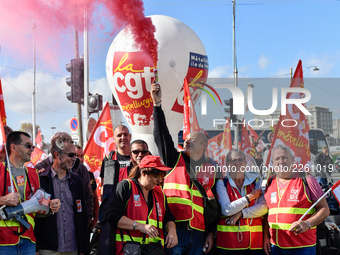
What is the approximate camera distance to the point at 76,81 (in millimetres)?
11836

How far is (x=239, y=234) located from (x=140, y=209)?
1281 millimetres

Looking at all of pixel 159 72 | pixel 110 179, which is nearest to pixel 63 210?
pixel 110 179

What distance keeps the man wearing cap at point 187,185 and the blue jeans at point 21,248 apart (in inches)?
55.0

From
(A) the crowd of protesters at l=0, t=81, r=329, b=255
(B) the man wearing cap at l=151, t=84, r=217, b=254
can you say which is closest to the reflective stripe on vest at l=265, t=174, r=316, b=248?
(A) the crowd of protesters at l=0, t=81, r=329, b=255

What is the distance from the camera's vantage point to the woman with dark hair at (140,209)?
4.16 m

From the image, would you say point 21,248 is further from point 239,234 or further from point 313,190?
point 313,190

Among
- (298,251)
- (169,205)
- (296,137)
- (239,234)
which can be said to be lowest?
(298,251)

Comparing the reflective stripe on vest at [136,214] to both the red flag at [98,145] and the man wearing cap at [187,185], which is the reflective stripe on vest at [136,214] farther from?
the red flag at [98,145]

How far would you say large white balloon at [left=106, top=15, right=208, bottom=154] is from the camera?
12531 mm

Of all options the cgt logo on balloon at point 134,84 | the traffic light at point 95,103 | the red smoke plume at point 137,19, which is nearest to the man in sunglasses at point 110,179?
the red smoke plume at point 137,19

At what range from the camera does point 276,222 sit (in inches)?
188

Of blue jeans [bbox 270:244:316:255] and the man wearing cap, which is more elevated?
the man wearing cap

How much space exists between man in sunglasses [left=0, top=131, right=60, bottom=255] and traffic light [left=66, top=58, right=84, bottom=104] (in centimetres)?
739

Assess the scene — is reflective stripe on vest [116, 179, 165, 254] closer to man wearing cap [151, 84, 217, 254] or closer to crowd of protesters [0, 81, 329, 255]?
crowd of protesters [0, 81, 329, 255]
